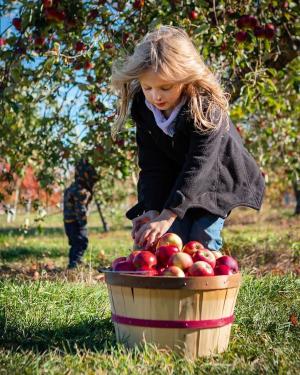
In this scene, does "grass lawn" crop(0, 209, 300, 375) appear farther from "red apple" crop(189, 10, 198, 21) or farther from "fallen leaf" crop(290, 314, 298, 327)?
"red apple" crop(189, 10, 198, 21)

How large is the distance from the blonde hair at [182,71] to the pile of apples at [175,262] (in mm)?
610

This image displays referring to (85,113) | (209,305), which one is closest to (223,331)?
(209,305)

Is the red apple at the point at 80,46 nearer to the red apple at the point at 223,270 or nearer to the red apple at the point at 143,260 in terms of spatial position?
the red apple at the point at 143,260

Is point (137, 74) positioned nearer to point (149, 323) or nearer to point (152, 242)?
point (152, 242)

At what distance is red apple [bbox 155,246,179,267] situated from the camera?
274cm

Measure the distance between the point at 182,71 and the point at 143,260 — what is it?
970mm

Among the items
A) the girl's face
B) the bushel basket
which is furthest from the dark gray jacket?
the bushel basket

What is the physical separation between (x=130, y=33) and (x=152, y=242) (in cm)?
285

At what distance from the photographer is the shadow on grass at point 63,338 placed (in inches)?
106

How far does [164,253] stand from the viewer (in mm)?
2748

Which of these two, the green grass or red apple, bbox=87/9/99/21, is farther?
red apple, bbox=87/9/99/21

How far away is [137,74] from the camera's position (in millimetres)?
2967

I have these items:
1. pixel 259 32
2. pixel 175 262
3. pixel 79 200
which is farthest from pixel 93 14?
pixel 175 262

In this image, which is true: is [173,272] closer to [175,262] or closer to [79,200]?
[175,262]
